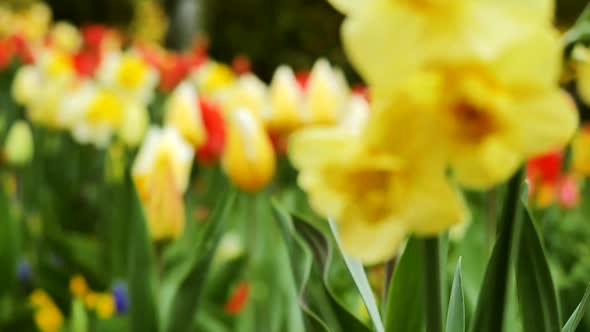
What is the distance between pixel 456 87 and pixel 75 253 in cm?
120

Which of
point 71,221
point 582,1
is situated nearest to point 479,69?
point 71,221

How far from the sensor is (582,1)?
5129 mm

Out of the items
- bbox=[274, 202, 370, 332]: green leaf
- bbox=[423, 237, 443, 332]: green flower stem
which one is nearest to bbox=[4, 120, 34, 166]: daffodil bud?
bbox=[274, 202, 370, 332]: green leaf

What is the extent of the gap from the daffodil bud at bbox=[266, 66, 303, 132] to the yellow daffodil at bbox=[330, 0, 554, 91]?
1042 millimetres

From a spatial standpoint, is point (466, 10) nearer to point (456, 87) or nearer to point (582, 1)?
point (456, 87)

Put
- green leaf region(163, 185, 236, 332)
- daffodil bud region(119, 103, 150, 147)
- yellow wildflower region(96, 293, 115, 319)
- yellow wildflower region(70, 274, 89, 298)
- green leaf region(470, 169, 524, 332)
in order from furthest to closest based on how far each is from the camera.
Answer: daffodil bud region(119, 103, 150, 147), yellow wildflower region(70, 274, 89, 298), yellow wildflower region(96, 293, 115, 319), green leaf region(163, 185, 236, 332), green leaf region(470, 169, 524, 332)

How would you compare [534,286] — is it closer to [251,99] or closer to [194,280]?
[194,280]

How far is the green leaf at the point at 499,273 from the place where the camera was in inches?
15.2

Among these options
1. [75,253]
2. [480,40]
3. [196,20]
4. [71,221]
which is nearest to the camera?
[480,40]

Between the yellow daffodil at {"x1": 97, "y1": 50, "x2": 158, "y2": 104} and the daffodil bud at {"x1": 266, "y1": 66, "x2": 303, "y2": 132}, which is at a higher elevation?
the daffodil bud at {"x1": 266, "y1": 66, "x2": 303, "y2": 132}

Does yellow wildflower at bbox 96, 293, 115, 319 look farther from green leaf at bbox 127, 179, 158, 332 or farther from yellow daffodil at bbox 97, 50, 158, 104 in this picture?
yellow daffodil at bbox 97, 50, 158, 104

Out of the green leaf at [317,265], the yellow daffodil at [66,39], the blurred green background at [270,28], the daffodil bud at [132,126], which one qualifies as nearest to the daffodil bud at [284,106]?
the daffodil bud at [132,126]

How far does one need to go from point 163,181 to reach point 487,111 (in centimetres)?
68

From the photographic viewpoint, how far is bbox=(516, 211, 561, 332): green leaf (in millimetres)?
457
